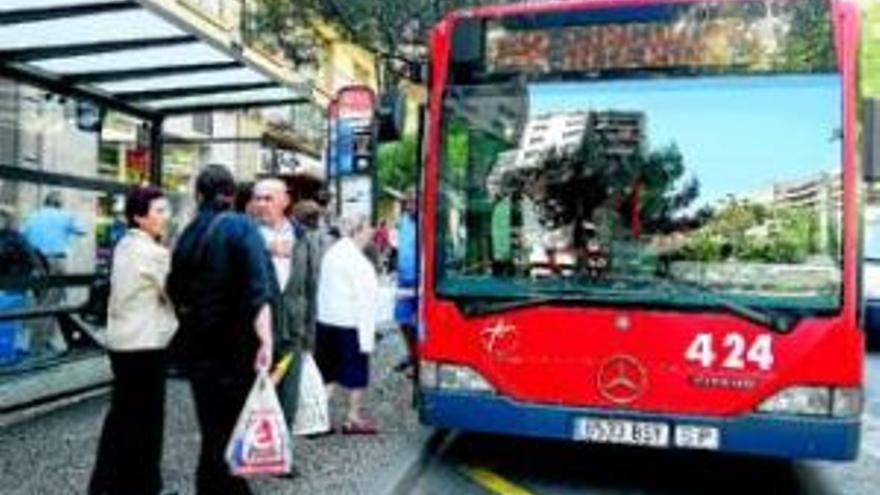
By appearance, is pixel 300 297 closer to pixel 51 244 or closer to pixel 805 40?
pixel 805 40

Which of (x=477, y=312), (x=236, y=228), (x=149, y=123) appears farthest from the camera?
(x=149, y=123)

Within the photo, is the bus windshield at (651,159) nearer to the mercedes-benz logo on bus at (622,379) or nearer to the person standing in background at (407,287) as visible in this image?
the mercedes-benz logo on bus at (622,379)

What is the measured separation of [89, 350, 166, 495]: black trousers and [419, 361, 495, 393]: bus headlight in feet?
6.18

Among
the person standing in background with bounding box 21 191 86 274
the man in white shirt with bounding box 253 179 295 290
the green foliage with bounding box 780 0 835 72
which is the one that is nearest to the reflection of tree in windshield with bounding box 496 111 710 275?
the green foliage with bounding box 780 0 835 72

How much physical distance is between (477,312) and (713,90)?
5.98ft

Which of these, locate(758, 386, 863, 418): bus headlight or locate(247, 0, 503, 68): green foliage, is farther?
locate(247, 0, 503, 68): green foliage

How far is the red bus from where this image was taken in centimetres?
789

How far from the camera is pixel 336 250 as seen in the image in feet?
32.1

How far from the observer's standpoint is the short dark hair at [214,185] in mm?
6840

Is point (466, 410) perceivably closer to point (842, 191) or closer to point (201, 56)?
point (842, 191)

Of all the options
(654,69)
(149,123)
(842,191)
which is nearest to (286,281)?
(654,69)

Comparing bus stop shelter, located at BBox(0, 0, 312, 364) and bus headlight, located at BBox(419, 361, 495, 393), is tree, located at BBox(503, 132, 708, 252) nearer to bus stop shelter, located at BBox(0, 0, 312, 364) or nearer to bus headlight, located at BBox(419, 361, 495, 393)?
bus headlight, located at BBox(419, 361, 495, 393)

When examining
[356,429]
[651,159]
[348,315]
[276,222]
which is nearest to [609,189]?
[651,159]

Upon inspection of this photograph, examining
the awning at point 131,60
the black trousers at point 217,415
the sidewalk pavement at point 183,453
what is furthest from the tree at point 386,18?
the black trousers at point 217,415
